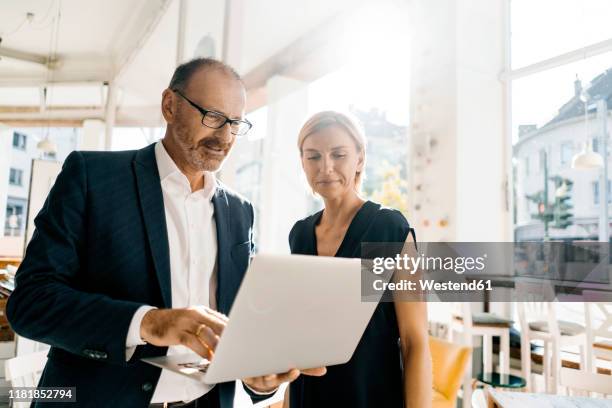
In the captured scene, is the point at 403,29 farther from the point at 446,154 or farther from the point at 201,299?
the point at 201,299

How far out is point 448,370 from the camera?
6.71ft

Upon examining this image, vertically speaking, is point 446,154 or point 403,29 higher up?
point 403,29

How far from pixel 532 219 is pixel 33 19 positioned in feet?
22.0

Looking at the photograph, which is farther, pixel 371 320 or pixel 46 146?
pixel 46 146

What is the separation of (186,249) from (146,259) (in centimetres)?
13

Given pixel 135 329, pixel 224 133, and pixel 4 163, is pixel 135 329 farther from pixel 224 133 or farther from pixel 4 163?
pixel 4 163

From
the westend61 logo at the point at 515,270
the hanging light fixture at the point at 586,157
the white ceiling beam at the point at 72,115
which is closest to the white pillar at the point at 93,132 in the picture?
the white ceiling beam at the point at 72,115

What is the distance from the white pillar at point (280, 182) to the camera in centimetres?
638

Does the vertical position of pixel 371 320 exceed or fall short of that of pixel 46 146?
it falls short

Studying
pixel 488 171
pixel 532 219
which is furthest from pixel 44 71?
pixel 532 219

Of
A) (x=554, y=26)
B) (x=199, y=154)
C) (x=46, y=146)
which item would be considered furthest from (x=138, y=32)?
(x=199, y=154)

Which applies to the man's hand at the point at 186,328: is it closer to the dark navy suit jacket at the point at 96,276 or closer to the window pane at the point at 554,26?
the dark navy suit jacket at the point at 96,276

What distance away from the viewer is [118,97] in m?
8.49

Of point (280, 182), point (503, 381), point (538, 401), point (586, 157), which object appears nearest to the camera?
point (538, 401)
